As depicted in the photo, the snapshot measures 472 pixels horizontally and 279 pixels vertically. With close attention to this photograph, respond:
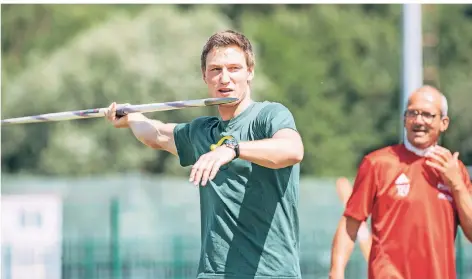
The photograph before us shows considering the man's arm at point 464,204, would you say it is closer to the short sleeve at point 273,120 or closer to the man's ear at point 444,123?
the man's ear at point 444,123

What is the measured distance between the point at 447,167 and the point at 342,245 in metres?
0.81

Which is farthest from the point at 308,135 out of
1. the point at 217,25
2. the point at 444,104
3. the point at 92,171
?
the point at 444,104

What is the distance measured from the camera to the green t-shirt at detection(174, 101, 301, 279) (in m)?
5.27

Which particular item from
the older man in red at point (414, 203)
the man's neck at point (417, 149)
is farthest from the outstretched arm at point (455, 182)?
the man's neck at point (417, 149)

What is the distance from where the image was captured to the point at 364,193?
7.03 m

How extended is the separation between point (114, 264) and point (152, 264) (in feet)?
3.75

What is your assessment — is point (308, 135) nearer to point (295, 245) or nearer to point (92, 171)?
point (92, 171)

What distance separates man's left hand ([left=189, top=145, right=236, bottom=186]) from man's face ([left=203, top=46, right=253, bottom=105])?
2.15 feet

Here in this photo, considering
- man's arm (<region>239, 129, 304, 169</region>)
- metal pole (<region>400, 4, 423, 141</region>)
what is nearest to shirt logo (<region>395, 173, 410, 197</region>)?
man's arm (<region>239, 129, 304, 169</region>)

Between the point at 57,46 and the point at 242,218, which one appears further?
the point at 57,46

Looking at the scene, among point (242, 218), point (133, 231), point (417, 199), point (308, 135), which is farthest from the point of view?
point (308, 135)

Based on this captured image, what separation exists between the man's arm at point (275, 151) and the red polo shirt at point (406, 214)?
2007mm

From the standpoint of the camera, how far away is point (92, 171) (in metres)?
40.6

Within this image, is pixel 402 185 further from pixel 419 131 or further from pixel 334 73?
pixel 334 73
